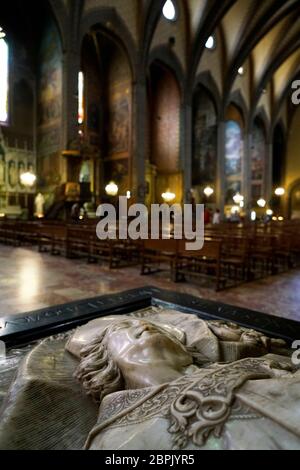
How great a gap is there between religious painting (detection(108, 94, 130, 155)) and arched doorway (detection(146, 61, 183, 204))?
2985 millimetres

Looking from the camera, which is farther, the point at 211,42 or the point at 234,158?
the point at 234,158

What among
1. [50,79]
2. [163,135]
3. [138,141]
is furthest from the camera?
[163,135]

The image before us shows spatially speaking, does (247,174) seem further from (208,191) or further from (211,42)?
(211,42)

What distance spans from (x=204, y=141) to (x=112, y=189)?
10474 millimetres

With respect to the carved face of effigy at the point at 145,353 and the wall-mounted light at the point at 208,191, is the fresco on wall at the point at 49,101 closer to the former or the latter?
the wall-mounted light at the point at 208,191

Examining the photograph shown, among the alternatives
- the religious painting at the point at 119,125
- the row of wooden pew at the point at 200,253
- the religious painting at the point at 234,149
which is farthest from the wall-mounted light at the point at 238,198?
the row of wooden pew at the point at 200,253

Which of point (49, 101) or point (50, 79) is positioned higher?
point (50, 79)

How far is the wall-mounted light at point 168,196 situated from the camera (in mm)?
22922

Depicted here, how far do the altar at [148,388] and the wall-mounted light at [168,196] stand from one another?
21.1m

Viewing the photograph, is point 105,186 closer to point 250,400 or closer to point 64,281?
point 64,281

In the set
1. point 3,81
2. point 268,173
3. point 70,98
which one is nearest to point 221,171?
point 268,173

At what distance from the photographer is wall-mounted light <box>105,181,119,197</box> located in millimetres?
21859

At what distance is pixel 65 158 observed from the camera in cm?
1711

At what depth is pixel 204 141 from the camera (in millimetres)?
27531
